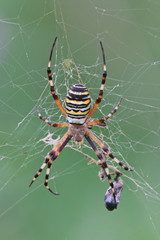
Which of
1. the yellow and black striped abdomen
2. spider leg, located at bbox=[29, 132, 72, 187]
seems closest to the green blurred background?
spider leg, located at bbox=[29, 132, 72, 187]

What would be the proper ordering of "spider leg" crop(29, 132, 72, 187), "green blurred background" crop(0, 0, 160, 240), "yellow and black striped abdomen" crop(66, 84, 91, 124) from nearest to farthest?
1. "yellow and black striped abdomen" crop(66, 84, 91, 124)
2. "spider leg" crop(29, 132, 72, 187)
3. "green blurred background" crop(0, 0, 160, 240)

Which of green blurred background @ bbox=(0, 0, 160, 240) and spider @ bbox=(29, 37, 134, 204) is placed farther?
green blurred background @ bbox=(0, 0, 160, 240)

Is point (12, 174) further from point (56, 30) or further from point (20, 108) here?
point (56, 30)

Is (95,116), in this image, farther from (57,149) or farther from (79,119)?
(79,119)

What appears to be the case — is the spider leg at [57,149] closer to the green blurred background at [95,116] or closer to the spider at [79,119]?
the spider at [79,119]

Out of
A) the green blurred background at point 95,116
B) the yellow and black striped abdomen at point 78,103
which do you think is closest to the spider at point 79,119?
the yellow and black striped abdomen at point 78,103

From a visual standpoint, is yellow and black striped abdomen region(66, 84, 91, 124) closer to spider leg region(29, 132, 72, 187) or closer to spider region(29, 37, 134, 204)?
spider region(29, 37, 134, 204)

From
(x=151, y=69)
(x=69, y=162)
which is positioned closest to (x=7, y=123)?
(x=69, y=162)
